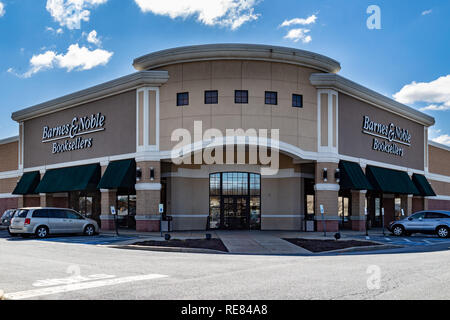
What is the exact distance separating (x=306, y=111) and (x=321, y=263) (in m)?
16.5

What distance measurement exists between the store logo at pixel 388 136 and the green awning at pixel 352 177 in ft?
9.90

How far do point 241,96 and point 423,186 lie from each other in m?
18.1

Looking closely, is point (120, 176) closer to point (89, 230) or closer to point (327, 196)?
point (89, 230)

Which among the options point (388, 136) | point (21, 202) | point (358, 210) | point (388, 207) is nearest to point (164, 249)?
point (358, 210)

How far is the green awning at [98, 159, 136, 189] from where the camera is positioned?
1139 inches

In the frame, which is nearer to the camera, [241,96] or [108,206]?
[241,96]

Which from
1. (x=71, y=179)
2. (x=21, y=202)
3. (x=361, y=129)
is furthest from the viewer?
(x=21, y=202)

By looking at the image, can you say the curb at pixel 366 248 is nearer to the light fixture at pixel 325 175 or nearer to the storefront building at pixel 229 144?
the storefront building at pixel 229 144

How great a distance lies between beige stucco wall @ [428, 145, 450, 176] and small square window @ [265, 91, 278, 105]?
1938 cm

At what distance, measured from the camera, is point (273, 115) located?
94.0 ft

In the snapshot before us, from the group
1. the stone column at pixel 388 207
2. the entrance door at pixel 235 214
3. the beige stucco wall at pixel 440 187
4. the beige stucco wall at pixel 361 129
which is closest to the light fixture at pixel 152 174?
the entrance door at pixel 235 214

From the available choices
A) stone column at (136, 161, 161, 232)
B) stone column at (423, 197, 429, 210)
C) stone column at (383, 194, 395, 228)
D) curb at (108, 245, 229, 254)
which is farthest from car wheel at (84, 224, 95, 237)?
stone column at (423, 197, 429, 210)

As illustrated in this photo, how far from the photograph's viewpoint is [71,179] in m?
33.6

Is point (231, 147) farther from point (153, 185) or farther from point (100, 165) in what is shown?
point (100, 165)
